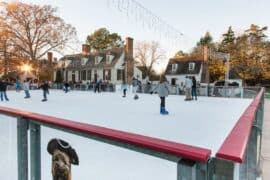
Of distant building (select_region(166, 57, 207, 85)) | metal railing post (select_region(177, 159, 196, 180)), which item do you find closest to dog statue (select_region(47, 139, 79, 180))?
metal railing post (select_region(177, 159, 196, 180))

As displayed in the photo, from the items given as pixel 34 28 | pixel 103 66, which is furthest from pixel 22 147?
pixel 103 66

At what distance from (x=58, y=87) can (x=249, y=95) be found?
69.1 ft

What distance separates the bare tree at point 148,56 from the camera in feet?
125

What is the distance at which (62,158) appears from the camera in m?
1.39

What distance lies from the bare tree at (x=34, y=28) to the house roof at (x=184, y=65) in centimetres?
1395

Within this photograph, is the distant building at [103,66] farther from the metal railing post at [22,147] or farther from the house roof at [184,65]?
the metal railing post at [22,147]

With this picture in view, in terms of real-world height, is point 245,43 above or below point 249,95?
above

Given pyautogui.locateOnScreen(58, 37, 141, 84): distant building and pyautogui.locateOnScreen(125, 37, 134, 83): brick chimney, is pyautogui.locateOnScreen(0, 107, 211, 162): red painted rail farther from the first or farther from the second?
pyautogui.locateOnScreen(125, 37, 134, 83): brick chimney

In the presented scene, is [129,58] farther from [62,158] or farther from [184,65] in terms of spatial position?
[62,158]

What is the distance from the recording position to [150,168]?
106 cm

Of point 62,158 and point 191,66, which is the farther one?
point 191,66

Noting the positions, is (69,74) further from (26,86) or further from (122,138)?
(122,138)

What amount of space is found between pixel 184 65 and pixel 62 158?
3107cm

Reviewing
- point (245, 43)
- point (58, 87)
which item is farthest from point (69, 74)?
point (245, 43)
